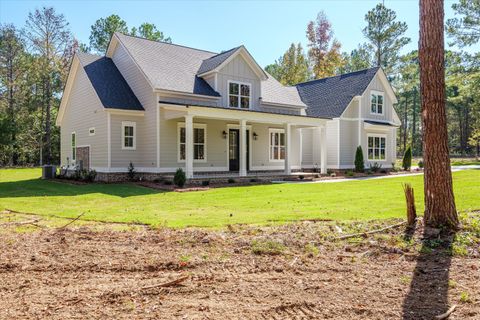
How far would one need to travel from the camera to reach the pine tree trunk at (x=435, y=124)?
6.40 m

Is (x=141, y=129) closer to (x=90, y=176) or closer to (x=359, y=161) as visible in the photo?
(x=90, y=176)

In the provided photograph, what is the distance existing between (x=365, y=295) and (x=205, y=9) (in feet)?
62.7

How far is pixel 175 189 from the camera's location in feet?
47.5

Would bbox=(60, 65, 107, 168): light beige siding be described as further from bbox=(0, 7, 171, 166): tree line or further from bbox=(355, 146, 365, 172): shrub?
bbox=(355, 146, 365, 172): shrub

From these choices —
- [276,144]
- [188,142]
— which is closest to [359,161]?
[276,144]

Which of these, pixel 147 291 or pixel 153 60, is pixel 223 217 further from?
pixel 153 60

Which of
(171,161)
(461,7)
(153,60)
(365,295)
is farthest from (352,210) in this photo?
(461,7)

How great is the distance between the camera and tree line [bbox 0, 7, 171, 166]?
34719mm

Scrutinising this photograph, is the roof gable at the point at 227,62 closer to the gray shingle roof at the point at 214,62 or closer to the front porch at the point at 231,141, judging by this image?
the gray shingle roof at the point at 214,62

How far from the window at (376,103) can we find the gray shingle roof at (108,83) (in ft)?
51.6

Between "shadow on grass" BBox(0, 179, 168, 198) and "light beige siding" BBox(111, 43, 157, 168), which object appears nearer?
"shadow on grass" BBox(0, 179, 168, 198)

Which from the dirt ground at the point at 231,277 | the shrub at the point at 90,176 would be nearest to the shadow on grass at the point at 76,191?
the shrub at the point at 90,176

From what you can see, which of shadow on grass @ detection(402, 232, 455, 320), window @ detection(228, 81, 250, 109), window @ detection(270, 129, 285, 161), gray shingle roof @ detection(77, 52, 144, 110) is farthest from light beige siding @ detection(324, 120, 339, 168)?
shadow on grass @ detection(402, 232, 455, 320)

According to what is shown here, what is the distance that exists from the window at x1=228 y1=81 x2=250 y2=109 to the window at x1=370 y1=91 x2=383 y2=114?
9.87 meters
